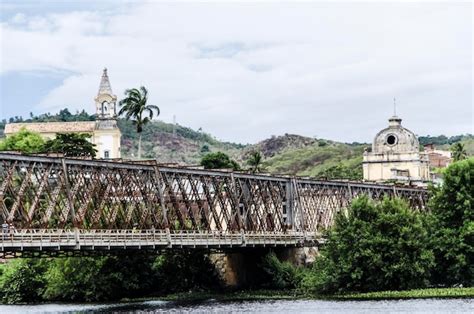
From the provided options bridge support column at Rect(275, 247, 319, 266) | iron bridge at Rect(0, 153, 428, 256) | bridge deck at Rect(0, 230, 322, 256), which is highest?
iron bridge at Rect(0, 153, 428, 256)

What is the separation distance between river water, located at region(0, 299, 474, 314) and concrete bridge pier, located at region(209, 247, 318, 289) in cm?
1185

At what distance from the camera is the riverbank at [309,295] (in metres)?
94.8

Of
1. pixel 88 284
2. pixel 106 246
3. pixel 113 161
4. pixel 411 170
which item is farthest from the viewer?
pixel 411 170

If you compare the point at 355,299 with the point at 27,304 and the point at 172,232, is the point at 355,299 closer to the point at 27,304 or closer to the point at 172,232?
the point at 172,232

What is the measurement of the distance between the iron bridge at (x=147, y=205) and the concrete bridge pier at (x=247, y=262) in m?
1.46

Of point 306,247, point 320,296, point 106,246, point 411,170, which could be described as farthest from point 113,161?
point 411,170

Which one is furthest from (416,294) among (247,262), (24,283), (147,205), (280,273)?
(24,283)

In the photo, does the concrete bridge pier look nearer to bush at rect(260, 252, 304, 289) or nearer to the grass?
bush at rect(260, 252, 304, 289)

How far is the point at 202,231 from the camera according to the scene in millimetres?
106562

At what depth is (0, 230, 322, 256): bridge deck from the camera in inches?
3219

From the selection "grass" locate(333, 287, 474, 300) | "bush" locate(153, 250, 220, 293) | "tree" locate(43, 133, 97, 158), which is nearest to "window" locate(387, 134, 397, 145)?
"tree" locate(43, 133, 97, 158)

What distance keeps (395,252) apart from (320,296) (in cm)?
792

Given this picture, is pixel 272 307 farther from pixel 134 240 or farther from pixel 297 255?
pixel 297 255

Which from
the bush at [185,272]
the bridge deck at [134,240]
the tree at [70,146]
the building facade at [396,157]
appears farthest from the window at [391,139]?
the bush at [185,272]
